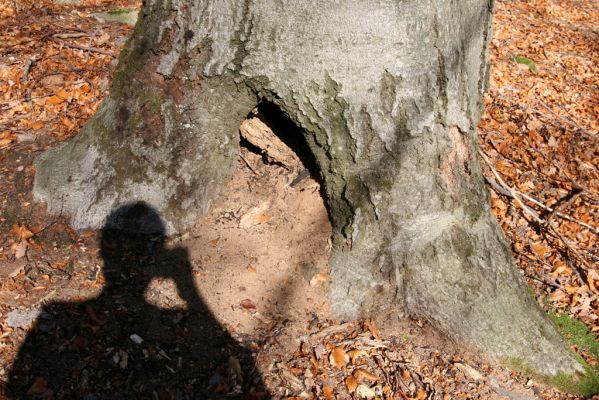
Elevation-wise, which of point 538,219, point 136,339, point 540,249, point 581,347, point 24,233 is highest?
point 24,233

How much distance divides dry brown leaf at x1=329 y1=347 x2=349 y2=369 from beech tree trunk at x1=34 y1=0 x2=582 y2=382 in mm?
254

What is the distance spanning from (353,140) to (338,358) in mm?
1220

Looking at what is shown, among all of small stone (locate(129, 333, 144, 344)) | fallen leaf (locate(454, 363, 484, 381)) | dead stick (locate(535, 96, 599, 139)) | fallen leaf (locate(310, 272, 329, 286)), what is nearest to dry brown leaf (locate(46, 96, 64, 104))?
small stone (locate(129, 333, 144, 344))

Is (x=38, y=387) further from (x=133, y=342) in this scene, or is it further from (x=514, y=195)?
(x=514, y=195)

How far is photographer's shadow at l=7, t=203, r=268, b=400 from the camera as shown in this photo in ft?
7.90

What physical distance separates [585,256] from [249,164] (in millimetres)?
2899

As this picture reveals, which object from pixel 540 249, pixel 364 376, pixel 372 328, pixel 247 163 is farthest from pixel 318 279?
pixel 540 249

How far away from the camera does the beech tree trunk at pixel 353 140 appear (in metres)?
2.44

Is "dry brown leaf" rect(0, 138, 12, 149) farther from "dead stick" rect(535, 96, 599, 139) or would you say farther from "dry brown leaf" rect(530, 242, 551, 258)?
"dead stick" rect(535, 96, 599, 139)

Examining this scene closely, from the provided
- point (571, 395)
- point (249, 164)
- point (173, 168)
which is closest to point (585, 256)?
point (571, 395)

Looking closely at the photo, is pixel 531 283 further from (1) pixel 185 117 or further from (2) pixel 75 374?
(2) pixel 75 374

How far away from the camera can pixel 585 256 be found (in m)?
4.06

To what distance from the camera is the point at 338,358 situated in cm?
277

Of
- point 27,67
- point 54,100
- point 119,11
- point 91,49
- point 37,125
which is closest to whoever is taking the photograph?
point 37,125
